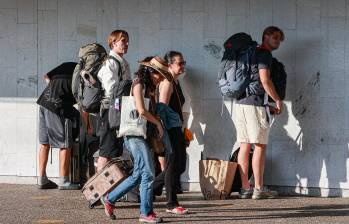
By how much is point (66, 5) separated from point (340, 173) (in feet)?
13.6

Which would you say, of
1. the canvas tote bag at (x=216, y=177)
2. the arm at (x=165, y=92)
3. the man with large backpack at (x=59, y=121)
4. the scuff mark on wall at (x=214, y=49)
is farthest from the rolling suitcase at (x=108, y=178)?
the scuff mark on wall at (x=214, y=49)

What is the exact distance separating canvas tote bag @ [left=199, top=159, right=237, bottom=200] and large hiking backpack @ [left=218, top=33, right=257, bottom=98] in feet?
2.75

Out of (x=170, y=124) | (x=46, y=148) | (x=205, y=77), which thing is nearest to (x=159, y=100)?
(x=170, y=124)

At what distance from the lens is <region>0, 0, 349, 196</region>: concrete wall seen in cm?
1159

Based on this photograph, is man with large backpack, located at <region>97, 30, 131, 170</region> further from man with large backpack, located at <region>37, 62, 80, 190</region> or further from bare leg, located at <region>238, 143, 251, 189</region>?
bare leg, located at <region>238, 143, 251, 189</region>

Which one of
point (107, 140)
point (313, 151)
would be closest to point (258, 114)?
point (313, 151)

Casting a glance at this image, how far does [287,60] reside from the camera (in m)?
11.7

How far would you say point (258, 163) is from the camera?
37.2 ft

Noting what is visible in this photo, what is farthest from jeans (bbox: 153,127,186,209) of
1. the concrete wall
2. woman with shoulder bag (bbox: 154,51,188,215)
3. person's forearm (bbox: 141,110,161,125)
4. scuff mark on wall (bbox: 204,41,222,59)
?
scuff mark on wall (bbox: 204,41,222,59)

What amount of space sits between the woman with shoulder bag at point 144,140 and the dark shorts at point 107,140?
2.95ft

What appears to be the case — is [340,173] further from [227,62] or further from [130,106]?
[130,106]

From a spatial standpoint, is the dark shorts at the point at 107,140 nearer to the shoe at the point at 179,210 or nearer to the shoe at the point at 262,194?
the shoe at the point at 179,210

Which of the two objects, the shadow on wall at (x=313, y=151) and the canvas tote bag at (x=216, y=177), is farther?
the shadow on wall at (x=313, y=151)

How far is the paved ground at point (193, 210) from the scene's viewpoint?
32.9ft
